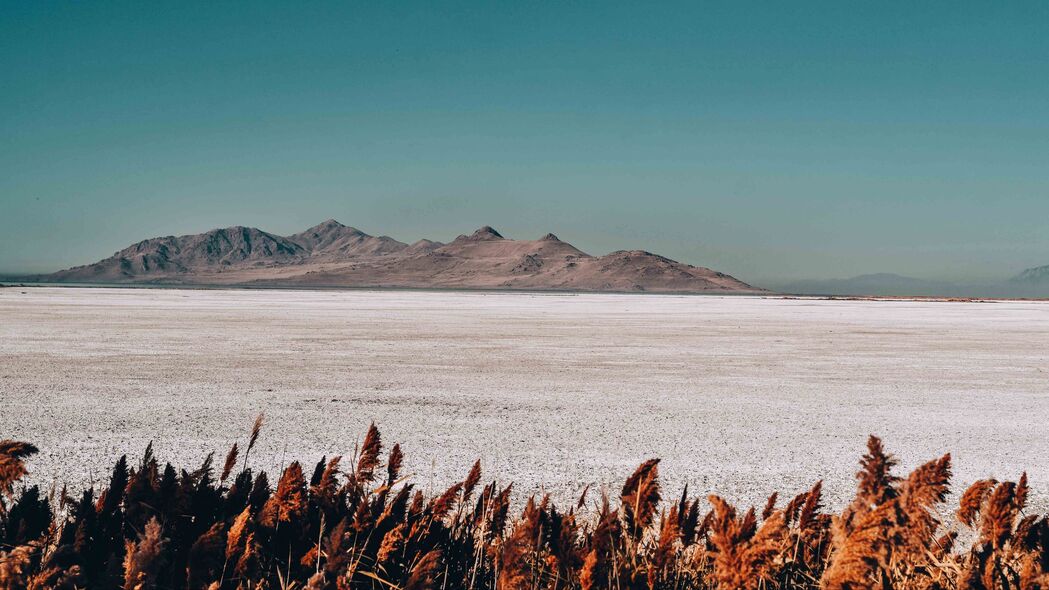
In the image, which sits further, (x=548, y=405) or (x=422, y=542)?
(x=548, y=405)

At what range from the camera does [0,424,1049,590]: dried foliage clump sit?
200cm

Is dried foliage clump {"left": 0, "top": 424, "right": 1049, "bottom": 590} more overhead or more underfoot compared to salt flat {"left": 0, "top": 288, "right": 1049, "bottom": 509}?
more overhead

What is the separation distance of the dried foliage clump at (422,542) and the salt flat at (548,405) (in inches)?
101

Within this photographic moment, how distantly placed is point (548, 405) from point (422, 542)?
6662 mm

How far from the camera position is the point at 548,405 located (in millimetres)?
9406

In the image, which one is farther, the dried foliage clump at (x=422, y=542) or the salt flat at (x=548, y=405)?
the salt flat at (x=548, y=405)

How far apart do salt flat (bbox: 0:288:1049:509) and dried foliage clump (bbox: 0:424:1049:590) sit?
2572mm

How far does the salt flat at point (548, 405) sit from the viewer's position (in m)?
6.46

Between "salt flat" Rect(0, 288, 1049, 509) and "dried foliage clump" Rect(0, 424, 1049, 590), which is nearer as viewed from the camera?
"dried foliage clump" Rect(0, 424, 1049, 590)

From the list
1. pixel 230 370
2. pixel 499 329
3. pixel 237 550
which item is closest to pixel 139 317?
pixel 499 329

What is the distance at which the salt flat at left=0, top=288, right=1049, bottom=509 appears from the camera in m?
6.46

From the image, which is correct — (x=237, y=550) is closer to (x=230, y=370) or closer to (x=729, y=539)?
(x=729, y=539)

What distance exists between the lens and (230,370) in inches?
483

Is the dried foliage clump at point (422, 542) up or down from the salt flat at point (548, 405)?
up
